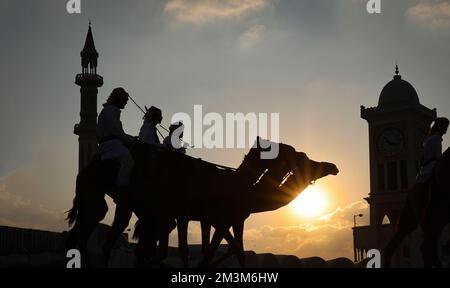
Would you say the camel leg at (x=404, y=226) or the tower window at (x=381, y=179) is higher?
the tower window at (x=381, y=179)

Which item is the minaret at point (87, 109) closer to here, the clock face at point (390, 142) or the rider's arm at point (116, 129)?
the clock face at point (390, 142)

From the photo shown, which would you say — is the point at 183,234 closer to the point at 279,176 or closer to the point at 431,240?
the point at 279,176

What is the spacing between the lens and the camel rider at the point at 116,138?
12.6m

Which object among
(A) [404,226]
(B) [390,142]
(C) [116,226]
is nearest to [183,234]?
(C) [116,226]

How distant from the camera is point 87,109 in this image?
9050cm

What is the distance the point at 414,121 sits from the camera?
8325cm

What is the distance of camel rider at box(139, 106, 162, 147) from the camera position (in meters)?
15.7

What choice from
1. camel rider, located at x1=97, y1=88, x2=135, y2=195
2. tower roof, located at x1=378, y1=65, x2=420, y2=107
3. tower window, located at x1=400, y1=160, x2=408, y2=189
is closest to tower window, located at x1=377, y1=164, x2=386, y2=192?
tower window, located at x1=400, y1=160, x2=408, y2=189

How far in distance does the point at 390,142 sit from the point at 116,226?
75.9m

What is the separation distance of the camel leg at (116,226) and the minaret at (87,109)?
7797cm

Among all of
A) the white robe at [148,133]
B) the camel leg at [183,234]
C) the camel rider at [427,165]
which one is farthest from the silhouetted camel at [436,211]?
the white robe at [148,133]
